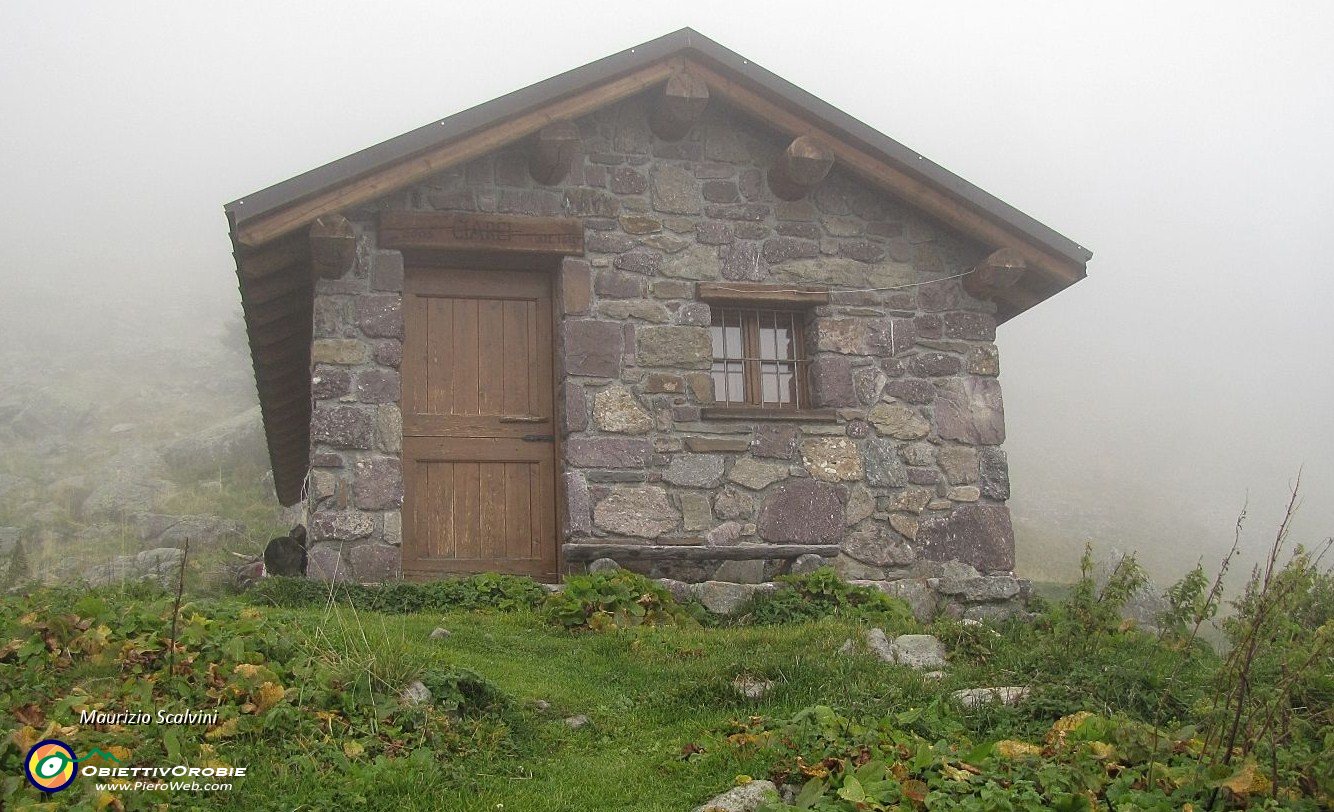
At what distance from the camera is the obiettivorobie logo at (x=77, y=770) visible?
3.64 m

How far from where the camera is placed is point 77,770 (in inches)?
146

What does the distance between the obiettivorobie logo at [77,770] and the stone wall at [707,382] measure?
13.4ft

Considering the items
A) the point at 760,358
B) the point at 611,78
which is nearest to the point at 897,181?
the point at 760,358

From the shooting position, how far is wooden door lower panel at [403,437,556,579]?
8477 mm

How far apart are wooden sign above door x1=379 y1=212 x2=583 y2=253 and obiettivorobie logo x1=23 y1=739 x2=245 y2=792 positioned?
5.19 meters

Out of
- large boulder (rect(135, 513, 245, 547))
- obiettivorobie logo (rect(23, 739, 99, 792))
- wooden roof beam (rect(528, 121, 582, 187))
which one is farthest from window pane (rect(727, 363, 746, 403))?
large boulder (rect(135, 513, 245, 547))

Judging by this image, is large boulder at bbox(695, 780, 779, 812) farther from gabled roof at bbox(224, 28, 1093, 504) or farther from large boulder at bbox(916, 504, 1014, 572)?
gabled roof at bbox(224, 28, 1093, 504)

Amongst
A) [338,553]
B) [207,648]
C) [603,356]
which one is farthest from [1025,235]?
[207,648]

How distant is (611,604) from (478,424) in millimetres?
2108

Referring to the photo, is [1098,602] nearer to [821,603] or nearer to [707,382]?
[821,603]

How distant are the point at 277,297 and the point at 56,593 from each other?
3.80m

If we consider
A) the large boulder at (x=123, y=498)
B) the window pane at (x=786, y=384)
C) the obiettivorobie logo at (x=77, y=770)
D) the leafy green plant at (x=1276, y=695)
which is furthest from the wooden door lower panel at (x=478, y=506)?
the large boulder at (x=123, y=498)

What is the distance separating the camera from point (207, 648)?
472cm

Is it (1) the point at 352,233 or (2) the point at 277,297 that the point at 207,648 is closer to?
(1) the point at 352,233
